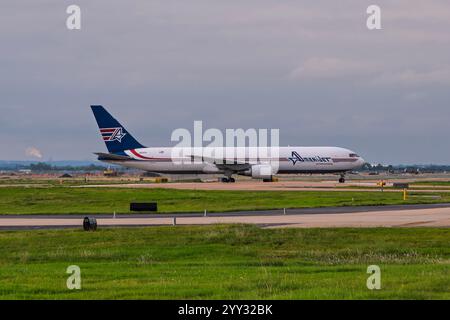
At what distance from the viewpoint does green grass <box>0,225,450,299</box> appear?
18859 millimetres

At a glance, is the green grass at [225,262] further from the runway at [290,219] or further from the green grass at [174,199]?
the green grass at [174,199]

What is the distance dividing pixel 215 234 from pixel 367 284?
1883 cm

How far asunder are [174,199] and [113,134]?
44.3 metres

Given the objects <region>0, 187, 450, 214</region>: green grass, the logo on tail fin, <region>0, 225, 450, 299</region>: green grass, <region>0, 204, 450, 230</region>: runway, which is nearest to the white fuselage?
the logo on tail fin

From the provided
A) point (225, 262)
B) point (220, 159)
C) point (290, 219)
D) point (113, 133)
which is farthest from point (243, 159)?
point (225, 262)

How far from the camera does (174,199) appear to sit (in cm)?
7138

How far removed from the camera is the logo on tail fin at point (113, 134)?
11356 centimetres

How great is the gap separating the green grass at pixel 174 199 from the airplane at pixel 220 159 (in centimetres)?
2699

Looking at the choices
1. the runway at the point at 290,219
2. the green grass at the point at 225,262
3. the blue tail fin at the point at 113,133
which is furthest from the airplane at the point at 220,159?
the green grass at the point at 225,262

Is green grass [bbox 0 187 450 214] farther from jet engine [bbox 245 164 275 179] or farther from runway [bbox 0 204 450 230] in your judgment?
jet engine [bbox 245 164 275 179]

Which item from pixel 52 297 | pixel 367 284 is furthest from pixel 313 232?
pixel 52 297

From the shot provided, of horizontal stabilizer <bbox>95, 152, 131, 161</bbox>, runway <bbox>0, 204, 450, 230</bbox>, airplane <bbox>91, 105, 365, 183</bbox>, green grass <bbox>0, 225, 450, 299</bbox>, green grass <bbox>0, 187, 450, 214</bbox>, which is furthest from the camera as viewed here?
horizontal stabilizer <bbox>95, 152, 131, 161</bbox>

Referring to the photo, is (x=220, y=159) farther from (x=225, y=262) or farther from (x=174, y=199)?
(x=225, y=262)
